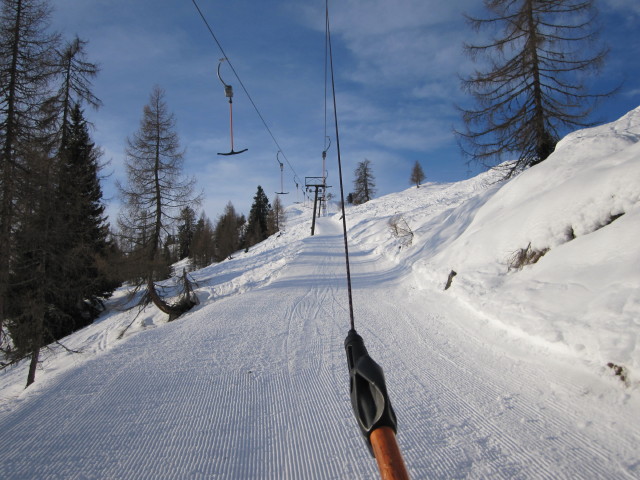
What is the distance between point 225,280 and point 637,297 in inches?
527

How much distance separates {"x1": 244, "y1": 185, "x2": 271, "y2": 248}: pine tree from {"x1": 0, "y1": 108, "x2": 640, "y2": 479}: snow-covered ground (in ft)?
167

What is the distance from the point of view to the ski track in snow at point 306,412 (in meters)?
2.21

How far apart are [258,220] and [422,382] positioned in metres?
57.7

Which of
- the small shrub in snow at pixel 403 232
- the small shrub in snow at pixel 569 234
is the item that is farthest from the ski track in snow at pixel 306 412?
the small shrub in snow at pixel 403 232

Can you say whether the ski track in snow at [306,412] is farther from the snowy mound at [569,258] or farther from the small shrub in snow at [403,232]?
the small shrub in snow at [403,232]

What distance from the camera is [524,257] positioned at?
17.2 ft

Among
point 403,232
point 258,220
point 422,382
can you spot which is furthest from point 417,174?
point 422,382

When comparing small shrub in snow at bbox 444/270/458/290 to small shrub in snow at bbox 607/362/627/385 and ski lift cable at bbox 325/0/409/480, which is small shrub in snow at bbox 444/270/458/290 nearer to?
small shrub in snow at bbox 607/362/627/385

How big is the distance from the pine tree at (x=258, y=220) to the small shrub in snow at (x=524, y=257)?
5190cm

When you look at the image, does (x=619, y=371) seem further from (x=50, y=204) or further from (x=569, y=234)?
(x=50, y=204)

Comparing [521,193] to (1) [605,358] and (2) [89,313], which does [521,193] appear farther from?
(2) [89,313]

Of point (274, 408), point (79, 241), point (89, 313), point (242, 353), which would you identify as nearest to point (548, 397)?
point (274, 408)

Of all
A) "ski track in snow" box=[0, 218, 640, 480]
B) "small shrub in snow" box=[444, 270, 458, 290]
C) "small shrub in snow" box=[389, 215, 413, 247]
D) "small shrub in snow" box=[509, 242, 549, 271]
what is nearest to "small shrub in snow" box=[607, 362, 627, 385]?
"ski track in snow" box=[0, 218, 640, 480]

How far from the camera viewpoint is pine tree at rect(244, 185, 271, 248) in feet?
184
